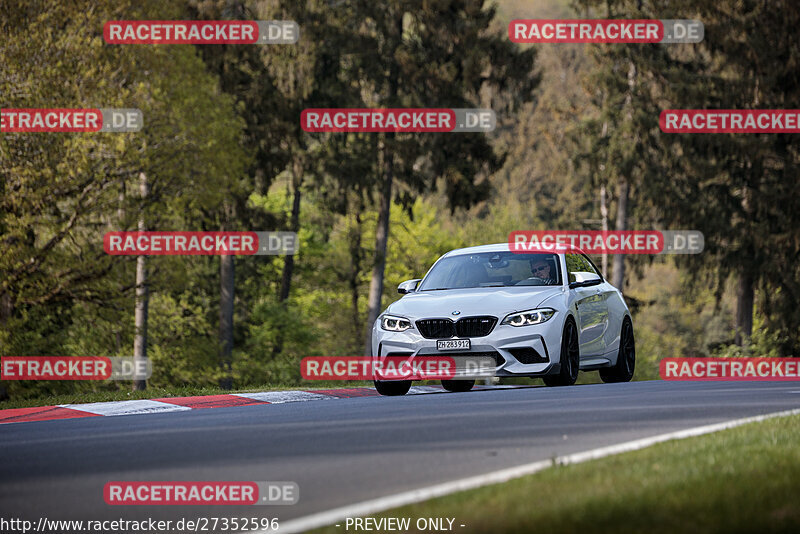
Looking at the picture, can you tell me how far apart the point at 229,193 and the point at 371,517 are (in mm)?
24797

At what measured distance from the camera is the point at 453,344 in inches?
516

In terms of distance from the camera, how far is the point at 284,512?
5.84m

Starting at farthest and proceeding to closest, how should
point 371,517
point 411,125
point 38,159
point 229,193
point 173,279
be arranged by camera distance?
point 411,125, point 229,193, point 173,279, point 38,159, point 371,517

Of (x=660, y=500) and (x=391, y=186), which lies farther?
(x=391, y=186)

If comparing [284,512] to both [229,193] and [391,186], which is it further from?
[391,186]

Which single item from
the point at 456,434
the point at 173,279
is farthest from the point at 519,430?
the point at 173,279

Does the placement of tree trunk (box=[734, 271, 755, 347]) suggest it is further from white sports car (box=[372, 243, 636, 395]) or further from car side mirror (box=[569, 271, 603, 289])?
car side mirror (box=[569, 271, 603, 289])

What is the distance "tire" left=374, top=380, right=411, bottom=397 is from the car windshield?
1.36m
